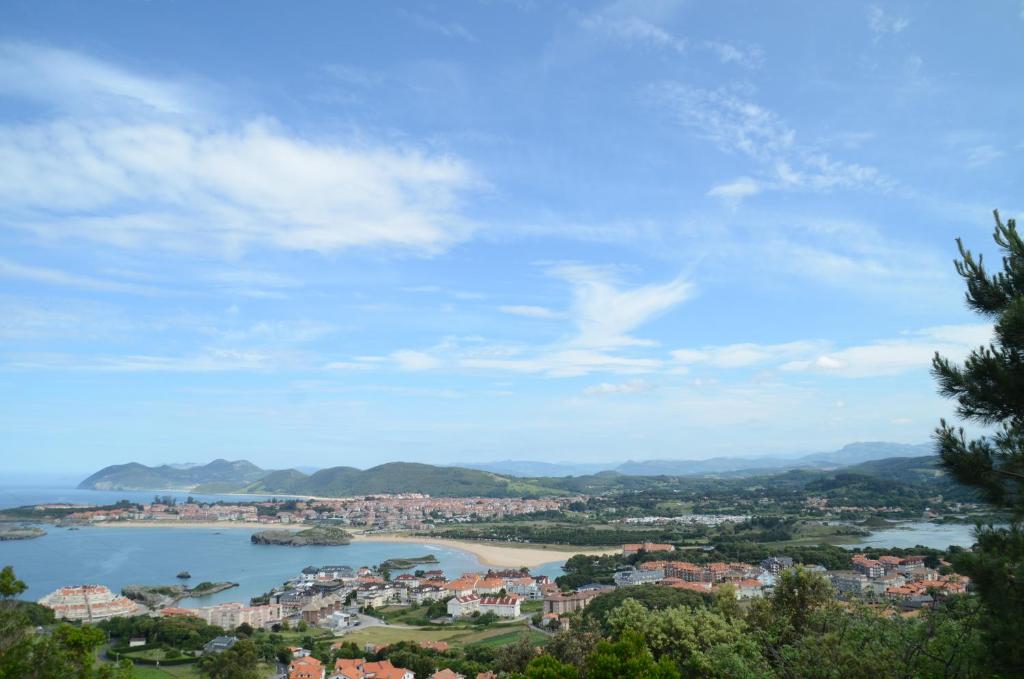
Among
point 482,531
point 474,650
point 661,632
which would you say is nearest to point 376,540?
point 482,531

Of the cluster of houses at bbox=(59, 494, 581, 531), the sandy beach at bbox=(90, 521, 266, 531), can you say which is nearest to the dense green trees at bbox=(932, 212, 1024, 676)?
the cluster of houses at bbox=(59, 494, 581, 531)

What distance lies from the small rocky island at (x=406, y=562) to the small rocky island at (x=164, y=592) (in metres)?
10.5

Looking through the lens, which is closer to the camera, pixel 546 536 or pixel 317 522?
pixel 546 536

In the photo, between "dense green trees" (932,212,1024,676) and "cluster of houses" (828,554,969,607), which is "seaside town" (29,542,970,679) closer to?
"cluster of houses" (828,554,969,607)

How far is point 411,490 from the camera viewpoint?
4582 inches

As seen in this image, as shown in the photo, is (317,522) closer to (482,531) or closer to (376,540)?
(376,540)

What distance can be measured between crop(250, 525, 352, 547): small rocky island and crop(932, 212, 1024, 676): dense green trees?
61390 mm

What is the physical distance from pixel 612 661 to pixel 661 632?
3643 mm

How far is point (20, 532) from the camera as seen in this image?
59.9 m

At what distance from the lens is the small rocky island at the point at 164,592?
3248 centimetres

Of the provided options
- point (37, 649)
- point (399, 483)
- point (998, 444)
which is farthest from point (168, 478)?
point (998, 444)

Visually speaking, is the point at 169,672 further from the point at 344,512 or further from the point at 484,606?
the point at 344,512

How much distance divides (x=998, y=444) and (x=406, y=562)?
45411mm

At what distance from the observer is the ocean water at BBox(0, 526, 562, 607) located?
3856 cm
